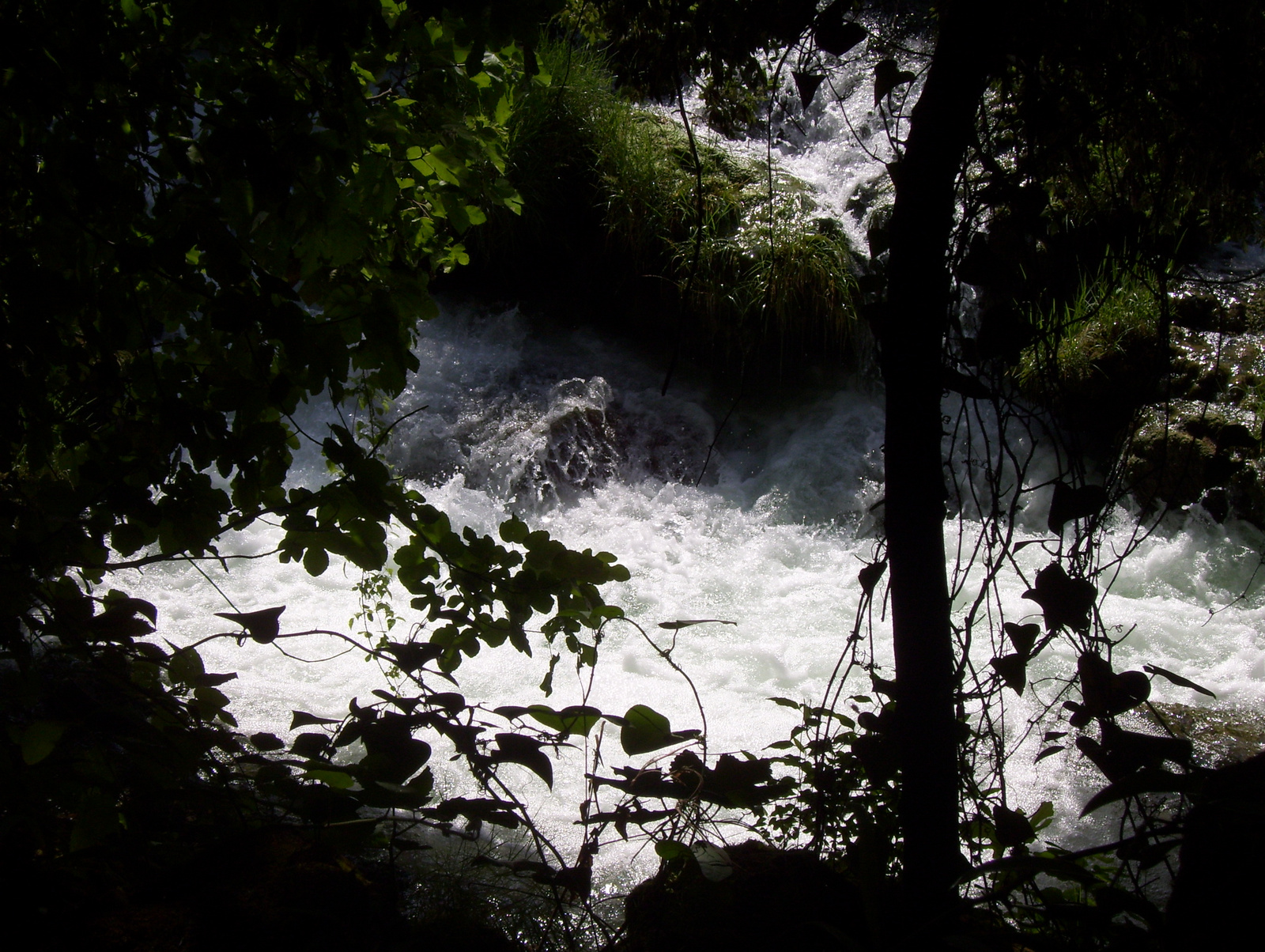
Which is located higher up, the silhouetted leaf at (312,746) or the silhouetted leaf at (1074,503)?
the silhouetted leaf at (1074,503)

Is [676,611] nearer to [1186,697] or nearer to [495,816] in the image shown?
[1186,697]

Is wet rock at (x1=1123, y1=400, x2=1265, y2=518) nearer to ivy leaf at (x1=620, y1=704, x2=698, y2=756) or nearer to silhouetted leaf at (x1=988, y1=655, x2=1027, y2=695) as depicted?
silhouetted leaf at (x1=988, y1=655, x2=1027, y2=695)

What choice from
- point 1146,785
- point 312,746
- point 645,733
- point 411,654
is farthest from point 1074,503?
point 312,746

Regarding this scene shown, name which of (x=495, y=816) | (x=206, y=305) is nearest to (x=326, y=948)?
(x=495, y=816)

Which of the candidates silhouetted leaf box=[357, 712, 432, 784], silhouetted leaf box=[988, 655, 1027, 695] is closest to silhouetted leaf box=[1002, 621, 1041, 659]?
silhouetted leaf box=[988, 655, 1027, 695]

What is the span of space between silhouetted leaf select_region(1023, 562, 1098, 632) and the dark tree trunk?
0.46 ft

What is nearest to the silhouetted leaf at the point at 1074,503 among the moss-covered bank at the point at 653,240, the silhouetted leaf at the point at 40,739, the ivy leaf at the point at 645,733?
the ivy leaf at the point at 645,733

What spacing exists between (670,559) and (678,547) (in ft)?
0.41

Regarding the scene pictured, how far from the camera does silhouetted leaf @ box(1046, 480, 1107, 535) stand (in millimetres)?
1140

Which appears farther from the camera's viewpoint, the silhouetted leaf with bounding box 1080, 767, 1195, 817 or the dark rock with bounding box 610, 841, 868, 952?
the dark rock with bounding box 610, 841, 868, 952

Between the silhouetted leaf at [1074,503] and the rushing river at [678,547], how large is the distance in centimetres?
114

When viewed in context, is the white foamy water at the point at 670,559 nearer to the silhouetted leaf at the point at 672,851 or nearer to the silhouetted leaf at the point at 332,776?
the silhouetted leaf at the point at 672,851

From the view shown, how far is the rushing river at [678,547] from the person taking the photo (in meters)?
3.27

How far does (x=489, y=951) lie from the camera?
3.87 ft
